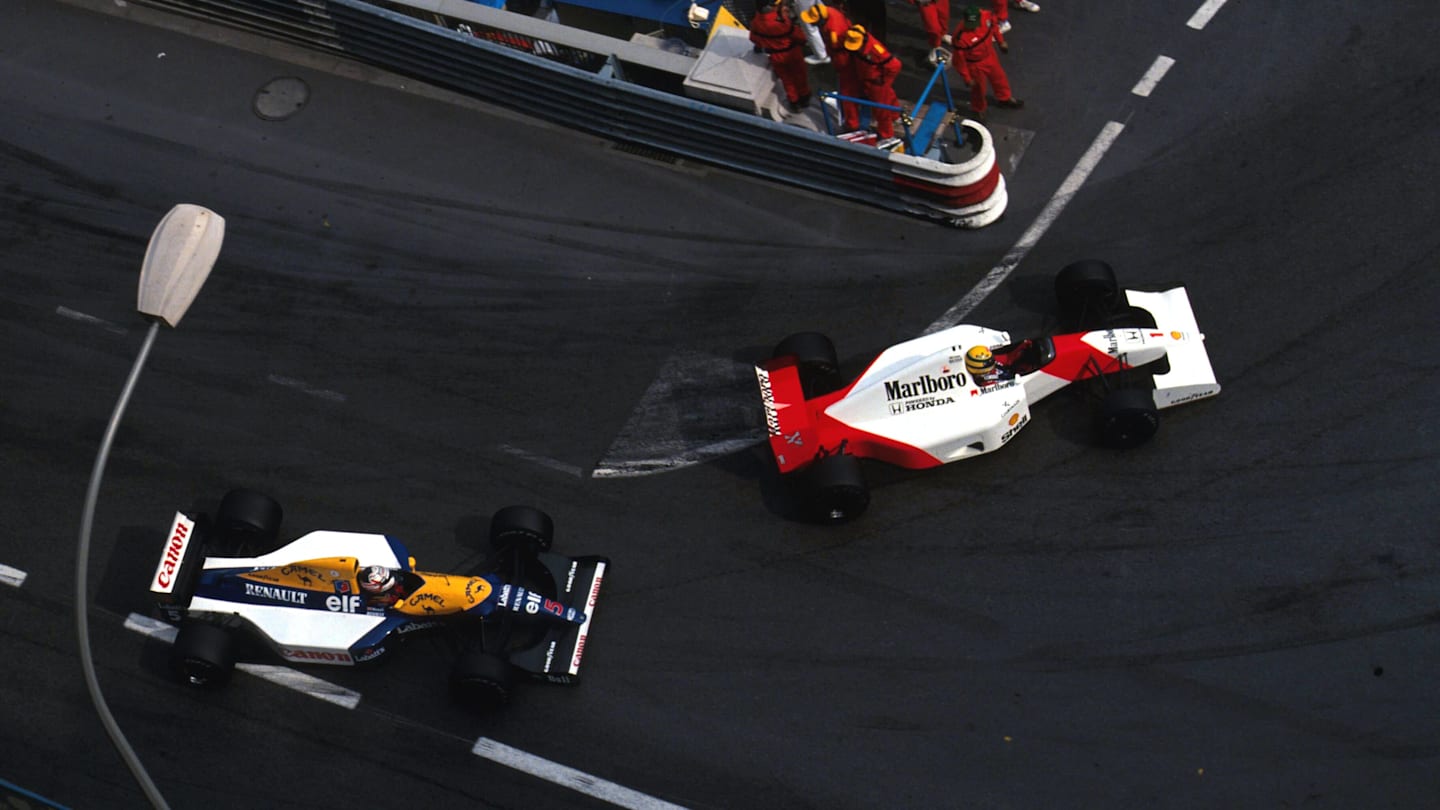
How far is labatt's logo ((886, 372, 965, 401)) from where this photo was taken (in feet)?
39.4

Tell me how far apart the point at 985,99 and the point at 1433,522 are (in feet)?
19.3

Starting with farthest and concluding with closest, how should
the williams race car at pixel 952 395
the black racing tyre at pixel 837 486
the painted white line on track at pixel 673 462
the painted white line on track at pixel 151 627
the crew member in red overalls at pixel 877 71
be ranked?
the crew member in red overalls at pixel 877 71 < the painted white line on track at pixel 673 462 < the painted white line on track at pixel 151 627 < the williams race car at pixel 952 395 < the black racing tyre at pixel 837 486

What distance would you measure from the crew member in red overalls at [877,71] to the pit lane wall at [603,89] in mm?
539

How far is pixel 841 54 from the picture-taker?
13.4 meters

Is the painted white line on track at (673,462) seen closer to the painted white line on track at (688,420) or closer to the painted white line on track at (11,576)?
the painted white line on track at (688,420)

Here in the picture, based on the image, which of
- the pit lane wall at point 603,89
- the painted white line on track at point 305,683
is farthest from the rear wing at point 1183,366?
the painted white line on track at point 305,683

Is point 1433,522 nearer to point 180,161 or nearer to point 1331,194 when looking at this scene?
point 1331,194

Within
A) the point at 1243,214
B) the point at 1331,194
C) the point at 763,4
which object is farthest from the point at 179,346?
the point at 1331,194

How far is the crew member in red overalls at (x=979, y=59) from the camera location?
13594mm

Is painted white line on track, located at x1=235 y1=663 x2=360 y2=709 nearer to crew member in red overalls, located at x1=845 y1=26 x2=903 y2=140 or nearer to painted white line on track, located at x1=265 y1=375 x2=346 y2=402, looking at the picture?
painted white line on track, located at x1=265 y1=375 x2=346 y2=402

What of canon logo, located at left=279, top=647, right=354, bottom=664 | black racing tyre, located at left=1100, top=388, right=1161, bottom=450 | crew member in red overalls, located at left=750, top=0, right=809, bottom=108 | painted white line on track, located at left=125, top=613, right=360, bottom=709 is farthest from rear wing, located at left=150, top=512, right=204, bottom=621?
black racing tyre, located at left=1100, top=388, right=1161, bottom=450

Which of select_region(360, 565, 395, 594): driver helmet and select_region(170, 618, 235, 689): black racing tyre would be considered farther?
select_region(170, 618, 235, 689): black racing tyre

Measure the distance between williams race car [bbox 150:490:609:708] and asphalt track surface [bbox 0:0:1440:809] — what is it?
408mm

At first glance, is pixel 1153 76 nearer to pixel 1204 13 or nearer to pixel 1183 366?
pixel 1204 13
